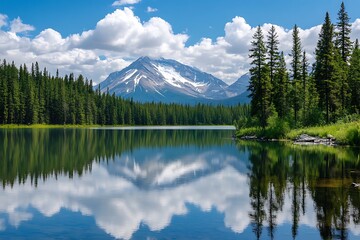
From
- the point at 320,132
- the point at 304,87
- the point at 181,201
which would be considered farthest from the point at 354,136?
the point at 181,201

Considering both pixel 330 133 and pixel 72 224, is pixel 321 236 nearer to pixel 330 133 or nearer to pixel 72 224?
pixel 72 224

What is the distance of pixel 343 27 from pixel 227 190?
68.6 m

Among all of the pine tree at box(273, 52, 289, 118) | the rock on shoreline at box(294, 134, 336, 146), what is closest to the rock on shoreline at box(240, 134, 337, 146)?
the rock on shoreline at box(294, 134, 336, 146)

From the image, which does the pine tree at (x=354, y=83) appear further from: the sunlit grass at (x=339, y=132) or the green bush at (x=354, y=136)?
the green bush at (x=354, y=136)

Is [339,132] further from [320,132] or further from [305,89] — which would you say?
[305,89]

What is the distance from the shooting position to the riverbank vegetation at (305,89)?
233 feet

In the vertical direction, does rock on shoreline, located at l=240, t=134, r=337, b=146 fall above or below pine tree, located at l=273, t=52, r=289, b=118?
below

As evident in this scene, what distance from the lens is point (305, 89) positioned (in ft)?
263

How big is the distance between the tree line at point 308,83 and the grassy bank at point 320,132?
254 centimetres

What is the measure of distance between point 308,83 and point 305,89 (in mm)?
5911

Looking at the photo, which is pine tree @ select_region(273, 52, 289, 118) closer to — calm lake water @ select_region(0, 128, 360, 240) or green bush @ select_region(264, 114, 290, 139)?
green bush @ select_region(264, 114, 290, 139)

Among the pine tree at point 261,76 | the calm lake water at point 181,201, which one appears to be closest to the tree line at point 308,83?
the pine tree at point 261,76

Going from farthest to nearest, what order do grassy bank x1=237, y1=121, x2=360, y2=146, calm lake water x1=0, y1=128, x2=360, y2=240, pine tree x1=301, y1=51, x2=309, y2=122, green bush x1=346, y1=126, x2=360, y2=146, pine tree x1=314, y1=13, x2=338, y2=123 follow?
pine tree x1=301, y1=51, x2=309, y2=122 < pine tree x1=314, y1=13, x2=338, y2=123 < grassy bank x1=237, y1=121, x2=360, y2=146 < green bush x1=346, y1=126, x2=360, y2=146 < calm lake water x1=0, y1=128, x2=360, y2=240

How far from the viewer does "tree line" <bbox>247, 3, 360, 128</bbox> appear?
71.6m
